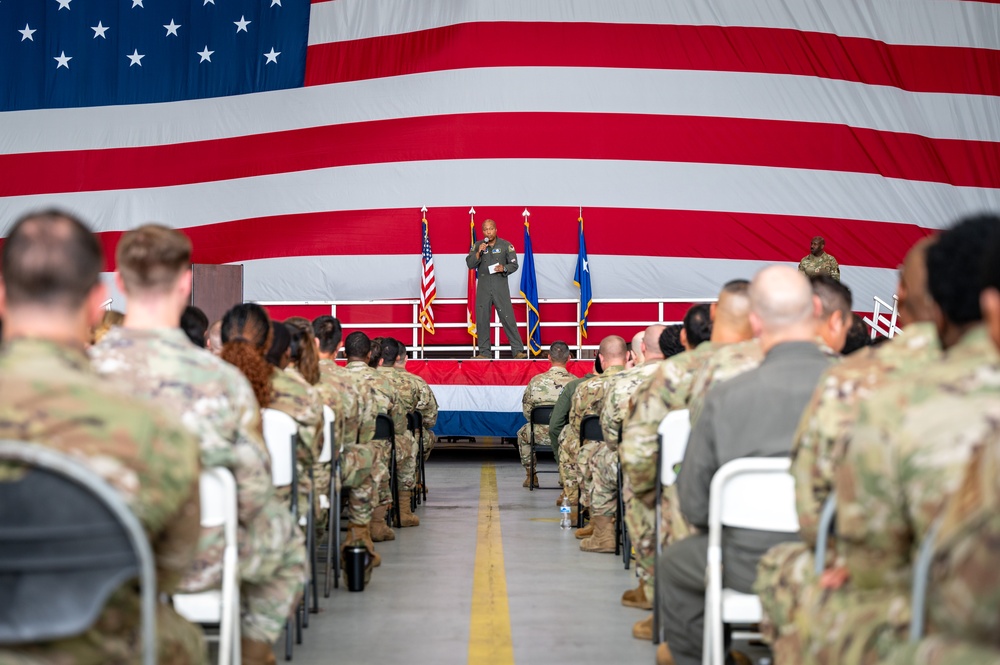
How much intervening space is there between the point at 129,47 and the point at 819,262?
856 centimetres

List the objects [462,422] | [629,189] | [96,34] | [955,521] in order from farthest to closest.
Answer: [96,34] < [629,189] < [462,422] < [955,521]

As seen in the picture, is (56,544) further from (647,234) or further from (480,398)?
(647,234)

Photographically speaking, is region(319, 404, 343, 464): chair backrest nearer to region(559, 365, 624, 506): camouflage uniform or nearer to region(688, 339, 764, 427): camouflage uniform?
region(688, 339, 764, 427): camouflage uniform

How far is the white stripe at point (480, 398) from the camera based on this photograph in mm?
10484

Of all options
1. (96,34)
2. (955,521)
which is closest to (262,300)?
(96,34)

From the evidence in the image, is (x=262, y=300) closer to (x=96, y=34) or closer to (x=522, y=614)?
(x=96, y=34)

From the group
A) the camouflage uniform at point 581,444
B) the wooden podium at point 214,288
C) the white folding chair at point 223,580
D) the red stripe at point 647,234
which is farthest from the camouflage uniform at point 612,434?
the red stripe at point 647,234

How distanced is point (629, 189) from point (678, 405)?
8.72 metres

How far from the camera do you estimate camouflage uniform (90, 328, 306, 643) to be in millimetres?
2510

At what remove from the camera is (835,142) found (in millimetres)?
12445

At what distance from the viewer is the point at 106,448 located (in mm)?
1580

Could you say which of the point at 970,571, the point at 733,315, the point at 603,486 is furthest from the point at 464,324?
the point at 970,571

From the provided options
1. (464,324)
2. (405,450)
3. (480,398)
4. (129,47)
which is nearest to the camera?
(405,450)

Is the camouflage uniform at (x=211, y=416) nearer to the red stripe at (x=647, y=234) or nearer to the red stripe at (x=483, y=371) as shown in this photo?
the red stripe at (x=483, y=371)
